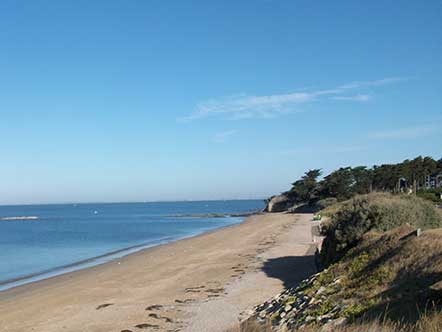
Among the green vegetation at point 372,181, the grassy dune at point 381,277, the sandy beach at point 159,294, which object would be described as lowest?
the sandy beach at point 159,294

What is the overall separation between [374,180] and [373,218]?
6004 centimetres

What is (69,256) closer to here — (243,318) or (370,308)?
(243,318)

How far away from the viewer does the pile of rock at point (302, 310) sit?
8.58 metres

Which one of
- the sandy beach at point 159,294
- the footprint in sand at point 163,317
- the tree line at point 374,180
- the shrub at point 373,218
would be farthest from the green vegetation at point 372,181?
the footprint in sand at point 163,317

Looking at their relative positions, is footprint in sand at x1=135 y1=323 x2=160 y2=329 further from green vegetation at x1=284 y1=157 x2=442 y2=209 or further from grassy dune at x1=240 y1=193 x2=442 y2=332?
green vegetation at x1=284 y1=157 x2=442 y2=209

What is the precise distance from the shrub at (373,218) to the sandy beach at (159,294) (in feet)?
6.89

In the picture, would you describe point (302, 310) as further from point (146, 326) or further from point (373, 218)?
point (373, 218)

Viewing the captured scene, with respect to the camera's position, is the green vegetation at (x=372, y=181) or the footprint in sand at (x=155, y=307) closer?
the footprint in sand at (x=155, y=307)

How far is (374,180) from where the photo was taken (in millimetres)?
72000

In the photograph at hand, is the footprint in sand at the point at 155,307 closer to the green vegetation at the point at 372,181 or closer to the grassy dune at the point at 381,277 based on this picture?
the grassy dune at the point at 381,277

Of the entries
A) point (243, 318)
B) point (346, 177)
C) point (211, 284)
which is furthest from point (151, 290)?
point (346, 177)

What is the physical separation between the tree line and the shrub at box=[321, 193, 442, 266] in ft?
171

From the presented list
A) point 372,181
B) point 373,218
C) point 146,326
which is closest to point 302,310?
point 146,326

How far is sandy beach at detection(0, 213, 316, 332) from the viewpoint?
41.6 feet
